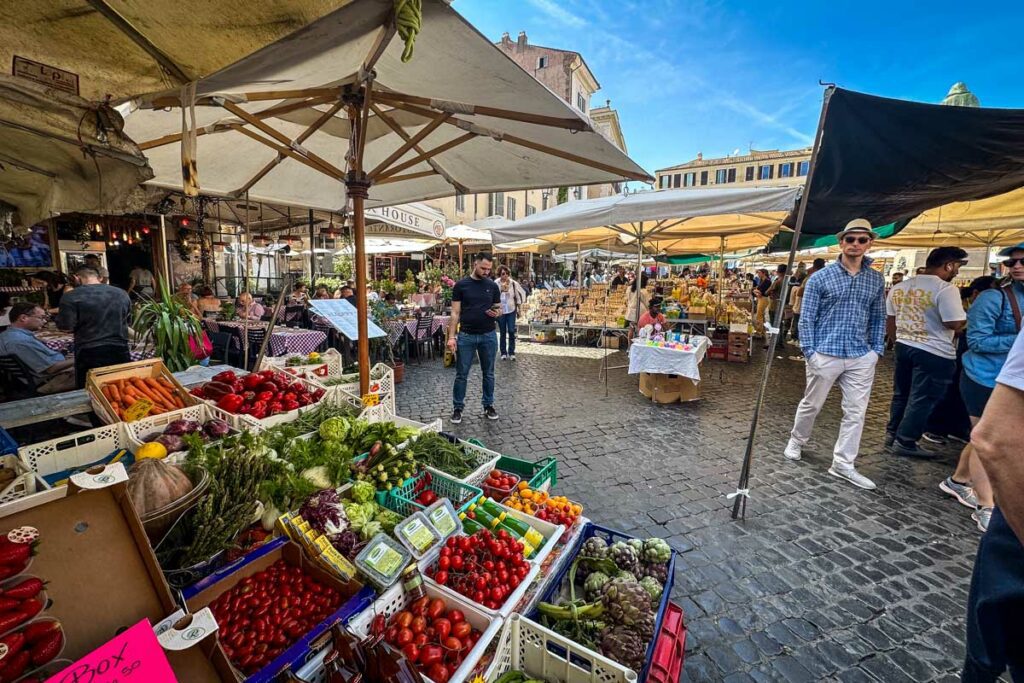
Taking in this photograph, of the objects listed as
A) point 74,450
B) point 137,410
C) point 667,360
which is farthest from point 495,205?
point 74,450

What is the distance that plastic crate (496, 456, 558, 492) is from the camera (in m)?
3.17

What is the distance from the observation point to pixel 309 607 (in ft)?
5.83

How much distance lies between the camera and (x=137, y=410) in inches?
116

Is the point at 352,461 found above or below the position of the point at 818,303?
below

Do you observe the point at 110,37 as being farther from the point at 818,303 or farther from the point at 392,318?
the point at 392,318

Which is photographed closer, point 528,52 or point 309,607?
point 309,607

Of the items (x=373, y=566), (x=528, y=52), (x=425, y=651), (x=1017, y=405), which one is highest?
(x=528, y=52)

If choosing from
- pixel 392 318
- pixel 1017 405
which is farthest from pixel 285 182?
pixel 1017 405

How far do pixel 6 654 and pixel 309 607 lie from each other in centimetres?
97

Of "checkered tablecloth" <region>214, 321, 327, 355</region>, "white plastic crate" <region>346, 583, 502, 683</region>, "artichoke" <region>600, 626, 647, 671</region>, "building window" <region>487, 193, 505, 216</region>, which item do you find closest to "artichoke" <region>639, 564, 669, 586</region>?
"artichoke" <region>600, 626, 647, 671</region>

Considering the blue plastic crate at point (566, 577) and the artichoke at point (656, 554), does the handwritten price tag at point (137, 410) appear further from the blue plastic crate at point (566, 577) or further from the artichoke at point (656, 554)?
the artichoke at point (656, 554)

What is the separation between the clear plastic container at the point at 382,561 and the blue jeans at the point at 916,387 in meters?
5.74

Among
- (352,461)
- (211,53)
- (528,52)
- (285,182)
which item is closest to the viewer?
(211,53)

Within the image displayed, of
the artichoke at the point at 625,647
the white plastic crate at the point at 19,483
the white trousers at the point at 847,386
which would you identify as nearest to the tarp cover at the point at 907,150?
the white trousers at the point at 847,386
